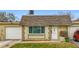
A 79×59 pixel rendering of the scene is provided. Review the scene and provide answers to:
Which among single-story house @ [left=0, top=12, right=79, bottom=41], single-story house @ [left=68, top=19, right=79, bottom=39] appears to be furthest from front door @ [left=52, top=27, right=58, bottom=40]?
single-story house @ [left=68, top=19, right=79, bottom=39]

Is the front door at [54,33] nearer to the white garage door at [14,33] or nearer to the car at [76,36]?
the car at [76,36]

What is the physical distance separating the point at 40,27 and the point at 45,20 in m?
0.15

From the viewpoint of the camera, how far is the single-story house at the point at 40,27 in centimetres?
450

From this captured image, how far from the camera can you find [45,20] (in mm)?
4523

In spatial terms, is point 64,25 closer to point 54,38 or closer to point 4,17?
point 54,38

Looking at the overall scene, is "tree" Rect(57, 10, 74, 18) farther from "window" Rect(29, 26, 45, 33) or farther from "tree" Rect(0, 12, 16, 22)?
"tree" Rect(0, 12, 16, 22)

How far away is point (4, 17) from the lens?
4.55m

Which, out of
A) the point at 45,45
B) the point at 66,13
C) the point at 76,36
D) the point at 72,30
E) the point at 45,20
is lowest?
the point at 45,45

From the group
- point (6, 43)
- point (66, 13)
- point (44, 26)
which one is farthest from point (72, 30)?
point (6, 43)

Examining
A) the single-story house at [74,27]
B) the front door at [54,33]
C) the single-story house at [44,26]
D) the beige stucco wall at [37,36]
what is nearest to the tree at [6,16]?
the single-story house at [44,26]

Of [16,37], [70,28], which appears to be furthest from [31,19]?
[70,28]

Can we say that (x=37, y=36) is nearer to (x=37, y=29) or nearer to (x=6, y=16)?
(x=37, y=29)

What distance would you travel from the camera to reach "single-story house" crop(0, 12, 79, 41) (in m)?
4.50
